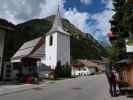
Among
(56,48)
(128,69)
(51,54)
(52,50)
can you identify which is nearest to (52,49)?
(52,50)

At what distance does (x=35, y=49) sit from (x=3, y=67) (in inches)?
847

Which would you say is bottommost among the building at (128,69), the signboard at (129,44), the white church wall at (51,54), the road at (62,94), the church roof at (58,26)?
the road at (62,94)

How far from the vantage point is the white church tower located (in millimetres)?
47500

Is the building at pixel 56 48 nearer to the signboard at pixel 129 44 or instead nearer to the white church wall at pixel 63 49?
the white church wall at pixel 63 49

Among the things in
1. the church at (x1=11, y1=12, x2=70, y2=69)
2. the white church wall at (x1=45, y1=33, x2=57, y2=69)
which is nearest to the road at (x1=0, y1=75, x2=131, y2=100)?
the church at (x1=11, y1=12, x2=70, y2=69)

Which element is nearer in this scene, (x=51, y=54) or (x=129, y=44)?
(x=129, y=44)

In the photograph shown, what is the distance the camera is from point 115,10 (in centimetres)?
2834

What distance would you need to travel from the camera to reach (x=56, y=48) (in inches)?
1882

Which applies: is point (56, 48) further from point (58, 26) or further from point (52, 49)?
point (58, 26)

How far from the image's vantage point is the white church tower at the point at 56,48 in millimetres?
47500

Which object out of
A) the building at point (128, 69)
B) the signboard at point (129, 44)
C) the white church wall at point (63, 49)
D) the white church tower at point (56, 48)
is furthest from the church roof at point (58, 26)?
the signboard at point (129, 44)

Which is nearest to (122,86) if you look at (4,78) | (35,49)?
(4,78)

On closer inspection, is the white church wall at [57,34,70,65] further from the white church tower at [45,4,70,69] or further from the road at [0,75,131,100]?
the road at [0,75,131,100]

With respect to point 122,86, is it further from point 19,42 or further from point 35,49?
point 19,42
